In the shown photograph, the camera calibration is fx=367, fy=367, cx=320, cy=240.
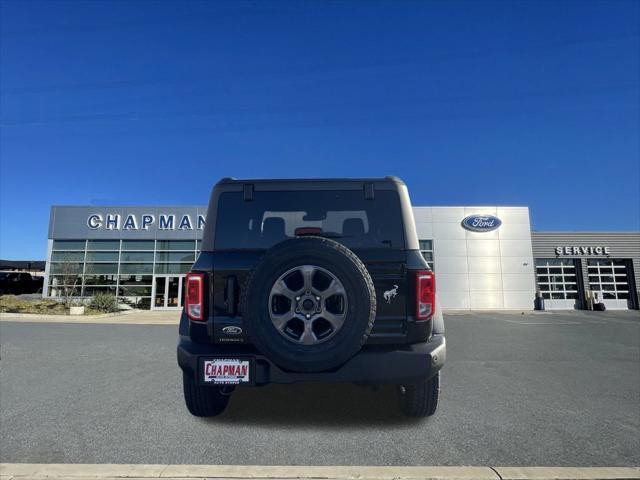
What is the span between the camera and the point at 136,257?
24562 millimetres

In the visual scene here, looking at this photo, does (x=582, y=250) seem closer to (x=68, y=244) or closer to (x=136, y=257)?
(x=136, y=257)

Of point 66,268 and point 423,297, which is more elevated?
point 66,268

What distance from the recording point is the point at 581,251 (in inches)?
1113

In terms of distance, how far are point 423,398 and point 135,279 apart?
Answer: 2502 cm

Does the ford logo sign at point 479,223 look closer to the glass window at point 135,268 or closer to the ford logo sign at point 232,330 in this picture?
the glass window at point 135,268

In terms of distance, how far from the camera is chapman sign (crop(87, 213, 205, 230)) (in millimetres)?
24766

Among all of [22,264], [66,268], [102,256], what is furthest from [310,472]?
[22,264]

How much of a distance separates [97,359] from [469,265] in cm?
2428

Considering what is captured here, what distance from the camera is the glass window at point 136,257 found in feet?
80.5

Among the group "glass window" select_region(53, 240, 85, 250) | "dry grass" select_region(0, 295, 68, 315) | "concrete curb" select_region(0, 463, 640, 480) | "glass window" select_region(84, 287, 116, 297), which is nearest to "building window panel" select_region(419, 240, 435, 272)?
"glass window" select_region(84, 287, 116, 297)

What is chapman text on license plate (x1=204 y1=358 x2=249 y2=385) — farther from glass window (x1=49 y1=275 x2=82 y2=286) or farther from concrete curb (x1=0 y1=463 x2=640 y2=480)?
glass window (x1=49 y1=275 x2=82 y2=286)

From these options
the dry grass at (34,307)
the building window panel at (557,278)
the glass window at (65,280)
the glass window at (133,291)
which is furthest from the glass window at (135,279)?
the building window panel at (557,278)

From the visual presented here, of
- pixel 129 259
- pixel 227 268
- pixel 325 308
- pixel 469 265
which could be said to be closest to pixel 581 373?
→ pixel 325 308

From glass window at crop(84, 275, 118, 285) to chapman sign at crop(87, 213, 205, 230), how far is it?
3236 mm
